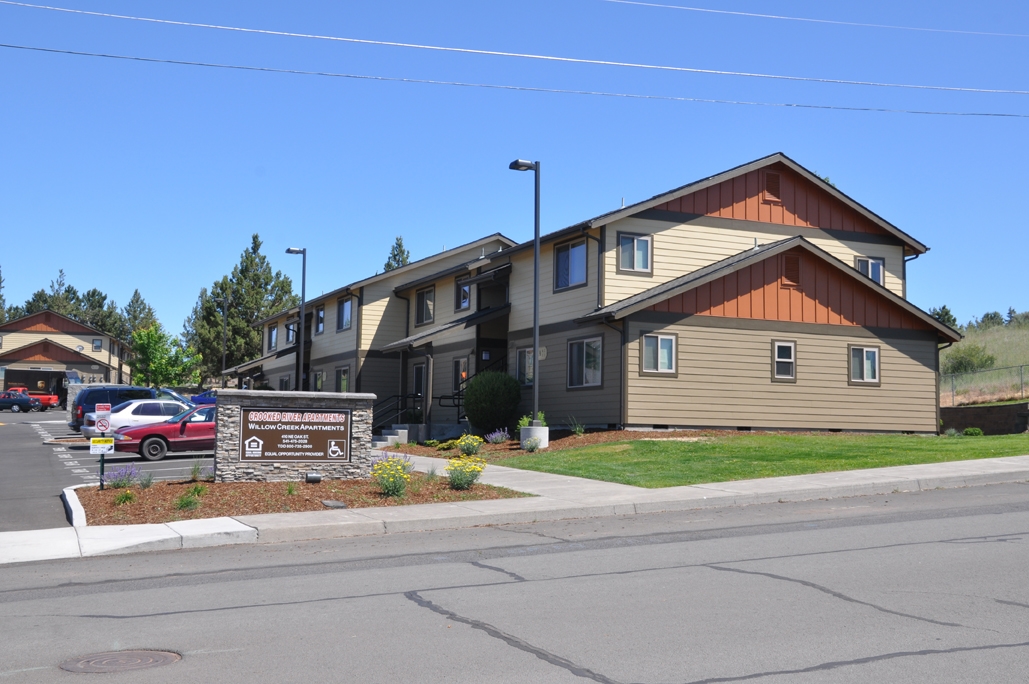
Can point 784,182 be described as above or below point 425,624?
above

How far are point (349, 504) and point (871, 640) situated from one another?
10038 millimetres

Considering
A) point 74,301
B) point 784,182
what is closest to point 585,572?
point 784,182

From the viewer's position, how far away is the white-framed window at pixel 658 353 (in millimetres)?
26891

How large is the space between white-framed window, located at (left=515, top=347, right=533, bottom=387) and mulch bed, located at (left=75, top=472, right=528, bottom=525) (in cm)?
1340

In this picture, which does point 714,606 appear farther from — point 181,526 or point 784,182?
point 784,182

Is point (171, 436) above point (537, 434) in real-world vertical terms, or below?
below

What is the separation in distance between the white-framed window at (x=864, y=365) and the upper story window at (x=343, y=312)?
68.9 feet

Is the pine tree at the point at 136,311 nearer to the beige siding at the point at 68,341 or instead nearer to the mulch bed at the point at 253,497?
the beige siding at the point at 68,341

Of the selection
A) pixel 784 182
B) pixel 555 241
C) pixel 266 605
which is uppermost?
pixel 784 182

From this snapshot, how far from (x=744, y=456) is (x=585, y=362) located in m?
8.15

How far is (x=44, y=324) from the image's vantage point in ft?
282

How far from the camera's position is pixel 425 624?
7664 mm

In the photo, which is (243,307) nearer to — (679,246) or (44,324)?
(44,324)

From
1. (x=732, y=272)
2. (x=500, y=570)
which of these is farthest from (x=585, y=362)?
(x=500, y=570)
